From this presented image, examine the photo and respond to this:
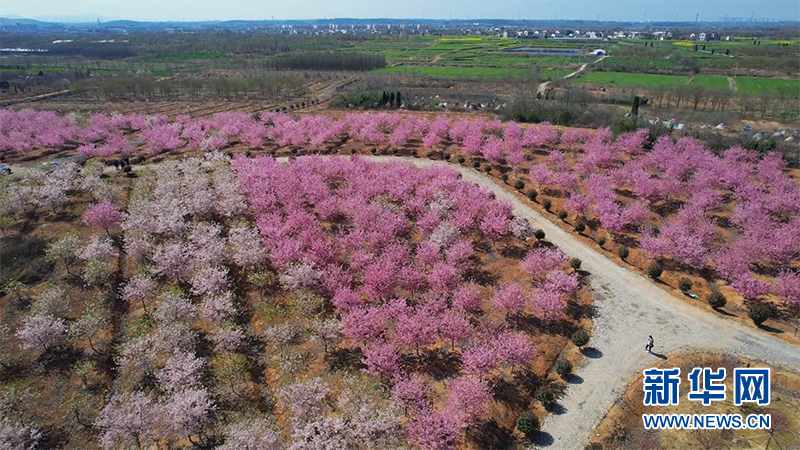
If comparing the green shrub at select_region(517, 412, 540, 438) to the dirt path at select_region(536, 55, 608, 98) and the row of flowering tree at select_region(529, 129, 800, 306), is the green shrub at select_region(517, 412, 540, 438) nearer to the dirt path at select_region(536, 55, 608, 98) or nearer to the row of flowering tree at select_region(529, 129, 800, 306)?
the row of flowering tree at select_region(529, 129, 800, 306)

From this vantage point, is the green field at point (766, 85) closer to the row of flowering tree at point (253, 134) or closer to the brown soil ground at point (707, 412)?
the row of flowering tree at point (253, 134)

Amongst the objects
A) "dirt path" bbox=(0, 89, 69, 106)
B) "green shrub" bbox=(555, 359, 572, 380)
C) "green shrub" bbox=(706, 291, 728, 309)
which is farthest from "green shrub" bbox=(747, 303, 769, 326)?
"dirt path" bbox=(0, 89, 69, 106)

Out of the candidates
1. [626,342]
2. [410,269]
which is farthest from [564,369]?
[410,269]

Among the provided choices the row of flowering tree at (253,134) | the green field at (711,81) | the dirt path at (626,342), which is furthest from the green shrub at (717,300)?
the green field at (711,81)

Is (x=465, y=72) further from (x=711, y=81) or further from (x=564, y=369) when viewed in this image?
(x=564, y=369)

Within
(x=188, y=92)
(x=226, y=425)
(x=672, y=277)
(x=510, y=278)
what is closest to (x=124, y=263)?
(x=226, y=425)
